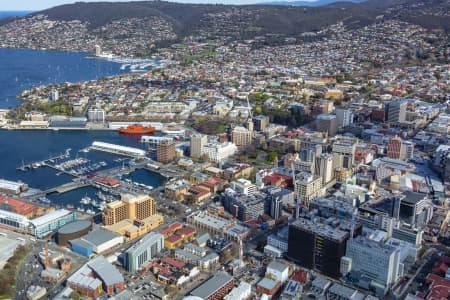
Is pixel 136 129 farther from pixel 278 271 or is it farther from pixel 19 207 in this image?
pixel 278 271

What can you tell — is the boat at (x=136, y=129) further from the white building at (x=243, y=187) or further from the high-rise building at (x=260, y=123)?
the white building at (x=243, y=187)

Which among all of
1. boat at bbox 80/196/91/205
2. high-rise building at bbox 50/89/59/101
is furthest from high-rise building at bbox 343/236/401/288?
high-rise building at bbox 50/89/59/101

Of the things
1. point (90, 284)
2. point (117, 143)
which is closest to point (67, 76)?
point (117, 143)

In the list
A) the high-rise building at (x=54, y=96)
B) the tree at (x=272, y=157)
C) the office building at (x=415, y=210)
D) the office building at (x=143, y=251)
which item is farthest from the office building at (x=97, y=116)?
the office building at (x=415, y=210)

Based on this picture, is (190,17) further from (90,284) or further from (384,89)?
(90,284)

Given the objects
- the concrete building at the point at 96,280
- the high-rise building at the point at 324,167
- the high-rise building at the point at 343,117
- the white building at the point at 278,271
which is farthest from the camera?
the high-rise building at the point at 343,117

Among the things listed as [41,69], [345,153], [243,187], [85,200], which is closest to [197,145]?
[243,187]
